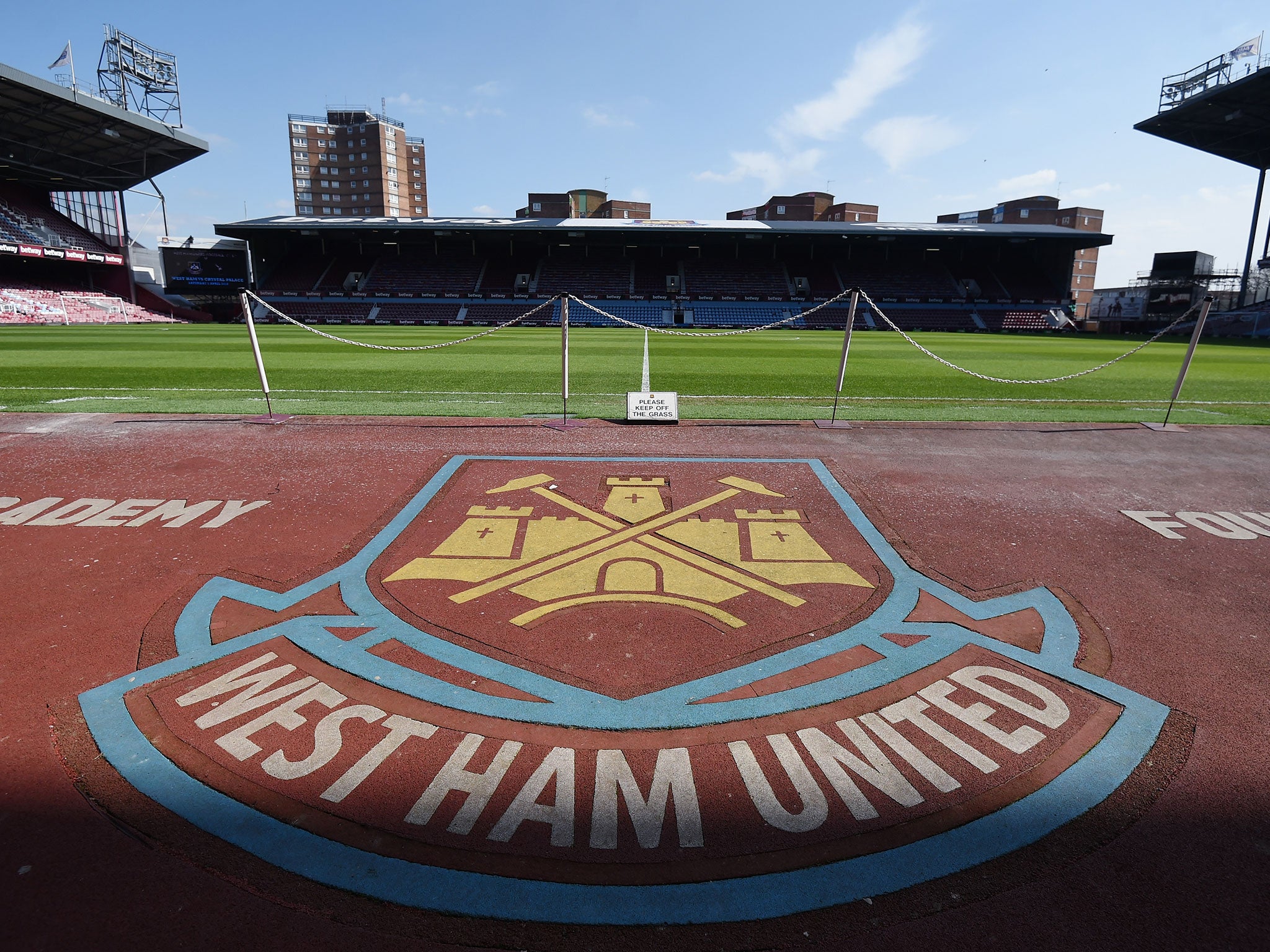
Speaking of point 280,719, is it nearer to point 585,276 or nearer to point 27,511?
point 27,511

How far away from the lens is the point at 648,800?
2834 millimetres

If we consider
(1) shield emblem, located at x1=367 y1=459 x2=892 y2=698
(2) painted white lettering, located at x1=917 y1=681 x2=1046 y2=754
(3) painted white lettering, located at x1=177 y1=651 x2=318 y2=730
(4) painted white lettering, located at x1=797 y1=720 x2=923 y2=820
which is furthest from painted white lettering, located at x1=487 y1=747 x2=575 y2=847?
(2) painted white lettering, located at x1=917 y1=681 x2=1046 y2=754

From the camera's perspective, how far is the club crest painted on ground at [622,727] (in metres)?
2.52

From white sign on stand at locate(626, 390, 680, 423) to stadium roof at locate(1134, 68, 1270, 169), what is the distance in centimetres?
5150

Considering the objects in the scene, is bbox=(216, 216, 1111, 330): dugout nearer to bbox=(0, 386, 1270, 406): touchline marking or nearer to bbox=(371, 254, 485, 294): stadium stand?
bbox=(371, 254, 485, 294): stadium stand

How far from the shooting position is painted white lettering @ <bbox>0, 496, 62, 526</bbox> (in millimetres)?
6031

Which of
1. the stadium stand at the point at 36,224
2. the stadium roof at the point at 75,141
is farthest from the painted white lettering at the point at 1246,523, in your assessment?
the stadium stand at the point at 36,224

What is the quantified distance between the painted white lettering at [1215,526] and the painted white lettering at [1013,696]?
3.90m

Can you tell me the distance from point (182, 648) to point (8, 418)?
9645 mm

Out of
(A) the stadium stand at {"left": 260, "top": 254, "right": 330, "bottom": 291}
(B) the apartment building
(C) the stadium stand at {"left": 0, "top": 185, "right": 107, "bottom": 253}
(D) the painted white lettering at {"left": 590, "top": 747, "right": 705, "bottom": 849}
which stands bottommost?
(D) the painted white lettering at {"left": 590, "top": 747, "right": 705, "bottom": 849}

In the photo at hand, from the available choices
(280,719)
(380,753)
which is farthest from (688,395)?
(380,753)

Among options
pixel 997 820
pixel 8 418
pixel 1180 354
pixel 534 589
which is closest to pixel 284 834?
pixel 534 589

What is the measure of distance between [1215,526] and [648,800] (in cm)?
658

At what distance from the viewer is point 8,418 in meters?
10.2
